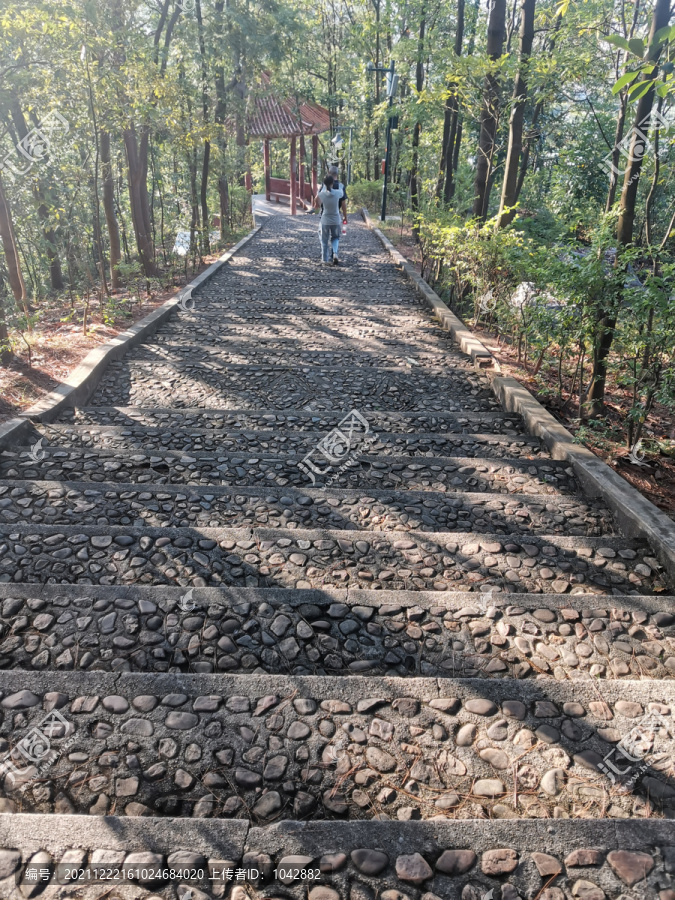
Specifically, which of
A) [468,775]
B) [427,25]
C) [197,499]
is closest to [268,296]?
[197,499]

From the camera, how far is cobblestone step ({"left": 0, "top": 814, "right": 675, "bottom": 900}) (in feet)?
4.70

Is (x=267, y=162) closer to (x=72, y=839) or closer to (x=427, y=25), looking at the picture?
(x=427, y=25)

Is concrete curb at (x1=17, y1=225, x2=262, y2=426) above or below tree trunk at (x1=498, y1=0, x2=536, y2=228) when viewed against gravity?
below

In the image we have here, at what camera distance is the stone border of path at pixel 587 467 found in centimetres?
302

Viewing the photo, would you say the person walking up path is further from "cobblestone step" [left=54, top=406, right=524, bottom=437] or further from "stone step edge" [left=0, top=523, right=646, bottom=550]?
"stone step edge" [left=0, top=523, right=646, bottom=550]

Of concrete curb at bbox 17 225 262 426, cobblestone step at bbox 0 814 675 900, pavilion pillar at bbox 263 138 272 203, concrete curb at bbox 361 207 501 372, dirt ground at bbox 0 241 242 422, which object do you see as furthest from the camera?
pavilion pillar at bbox 263 138 272 203

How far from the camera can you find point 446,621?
250cm

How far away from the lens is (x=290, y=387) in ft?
18.8

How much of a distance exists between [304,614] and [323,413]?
2.69 m

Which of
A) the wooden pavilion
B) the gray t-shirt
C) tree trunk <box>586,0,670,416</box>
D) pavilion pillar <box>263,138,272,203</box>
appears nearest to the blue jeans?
the gray t-shirt

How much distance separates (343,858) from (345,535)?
1.72 metres

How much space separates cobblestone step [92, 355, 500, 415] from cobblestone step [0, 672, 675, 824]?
11.3 feet

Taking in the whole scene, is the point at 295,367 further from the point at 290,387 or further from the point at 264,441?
the point at 264,441

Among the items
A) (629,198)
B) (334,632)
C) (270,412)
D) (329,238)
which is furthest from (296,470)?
(329,238)
